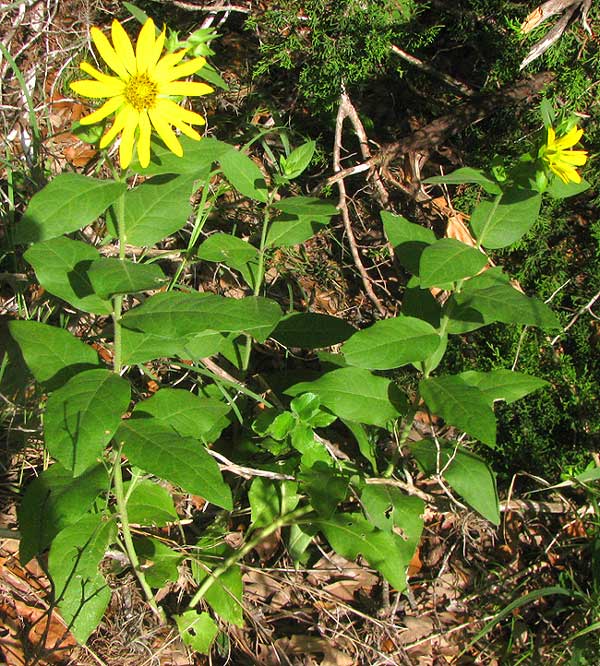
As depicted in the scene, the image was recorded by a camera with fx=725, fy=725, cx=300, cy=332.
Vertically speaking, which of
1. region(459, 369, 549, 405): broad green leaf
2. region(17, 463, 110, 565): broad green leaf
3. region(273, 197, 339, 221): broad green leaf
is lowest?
region(17, 463, 110, 565): broad green leaf

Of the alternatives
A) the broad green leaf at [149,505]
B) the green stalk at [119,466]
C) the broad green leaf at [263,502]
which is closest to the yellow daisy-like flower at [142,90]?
the green stalk at [119,466]

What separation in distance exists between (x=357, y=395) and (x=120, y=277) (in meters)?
0.85

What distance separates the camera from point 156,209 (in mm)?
2018

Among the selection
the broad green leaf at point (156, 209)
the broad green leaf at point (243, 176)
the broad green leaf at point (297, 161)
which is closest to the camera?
the broad green leaf at point (156, 209)

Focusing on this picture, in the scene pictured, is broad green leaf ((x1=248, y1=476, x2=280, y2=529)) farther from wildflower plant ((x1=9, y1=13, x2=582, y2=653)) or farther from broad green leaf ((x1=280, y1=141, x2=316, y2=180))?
broad green leaf ((x1=280, y1=141, x2=316, y2=180))

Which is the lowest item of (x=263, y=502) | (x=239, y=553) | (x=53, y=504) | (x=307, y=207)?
(x=239, y=553)

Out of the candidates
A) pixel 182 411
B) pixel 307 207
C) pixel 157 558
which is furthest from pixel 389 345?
pixel 157 558

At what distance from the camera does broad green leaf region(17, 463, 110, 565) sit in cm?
188

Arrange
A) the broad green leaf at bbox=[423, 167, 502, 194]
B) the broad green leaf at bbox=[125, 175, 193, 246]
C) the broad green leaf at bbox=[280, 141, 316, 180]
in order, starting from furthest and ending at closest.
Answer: the broad green leaf at bbox=[280, 141, 316, 180]
the broad green leaf at bbox=[423, 167, 502, 194]
the broad green leaf at bbox=[125, 175, 193, 246]

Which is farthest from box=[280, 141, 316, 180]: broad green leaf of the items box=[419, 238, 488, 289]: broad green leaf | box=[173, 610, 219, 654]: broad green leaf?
box=[173, 610, 219, 654]: broad green leaf

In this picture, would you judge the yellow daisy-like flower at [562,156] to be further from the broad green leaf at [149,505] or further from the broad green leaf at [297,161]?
the broad green leaf at [149,505]

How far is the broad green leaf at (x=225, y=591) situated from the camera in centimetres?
227

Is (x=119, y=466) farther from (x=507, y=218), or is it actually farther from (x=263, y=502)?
(x=507, y=218)

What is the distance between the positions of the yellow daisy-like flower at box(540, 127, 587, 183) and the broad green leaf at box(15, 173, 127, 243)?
3.88ft
